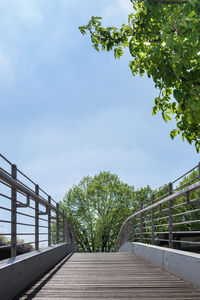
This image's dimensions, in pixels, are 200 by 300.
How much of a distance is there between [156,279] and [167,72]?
135 inches

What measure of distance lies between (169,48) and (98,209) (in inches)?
1481

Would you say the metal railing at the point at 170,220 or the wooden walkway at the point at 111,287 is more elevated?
the metal railing at the point at 170,220

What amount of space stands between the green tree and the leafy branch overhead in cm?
3321

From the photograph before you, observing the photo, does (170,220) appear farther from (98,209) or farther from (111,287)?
(98,209)

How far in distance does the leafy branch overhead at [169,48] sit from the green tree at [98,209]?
33210 millimetres

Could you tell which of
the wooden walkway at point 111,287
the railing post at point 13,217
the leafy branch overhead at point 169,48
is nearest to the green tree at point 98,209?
the leafy branch overhead at point 169,48

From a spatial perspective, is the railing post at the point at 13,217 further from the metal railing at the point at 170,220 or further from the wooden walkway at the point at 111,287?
the metal railing at the point at 170,220

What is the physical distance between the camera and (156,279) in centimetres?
523

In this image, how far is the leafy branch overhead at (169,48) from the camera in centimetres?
480

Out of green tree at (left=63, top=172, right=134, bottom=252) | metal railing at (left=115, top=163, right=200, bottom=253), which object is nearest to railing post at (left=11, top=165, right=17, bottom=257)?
metal railing at (left=115, top=163, right=200, bottom=253)

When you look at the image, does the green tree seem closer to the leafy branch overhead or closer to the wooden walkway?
the leafy branch overhead

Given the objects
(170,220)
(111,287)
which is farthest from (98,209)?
(111,287)

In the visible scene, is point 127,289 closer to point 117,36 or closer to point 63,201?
point 117,36

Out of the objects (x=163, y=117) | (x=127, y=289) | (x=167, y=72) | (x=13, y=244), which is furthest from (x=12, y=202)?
(x=163, y=117)
